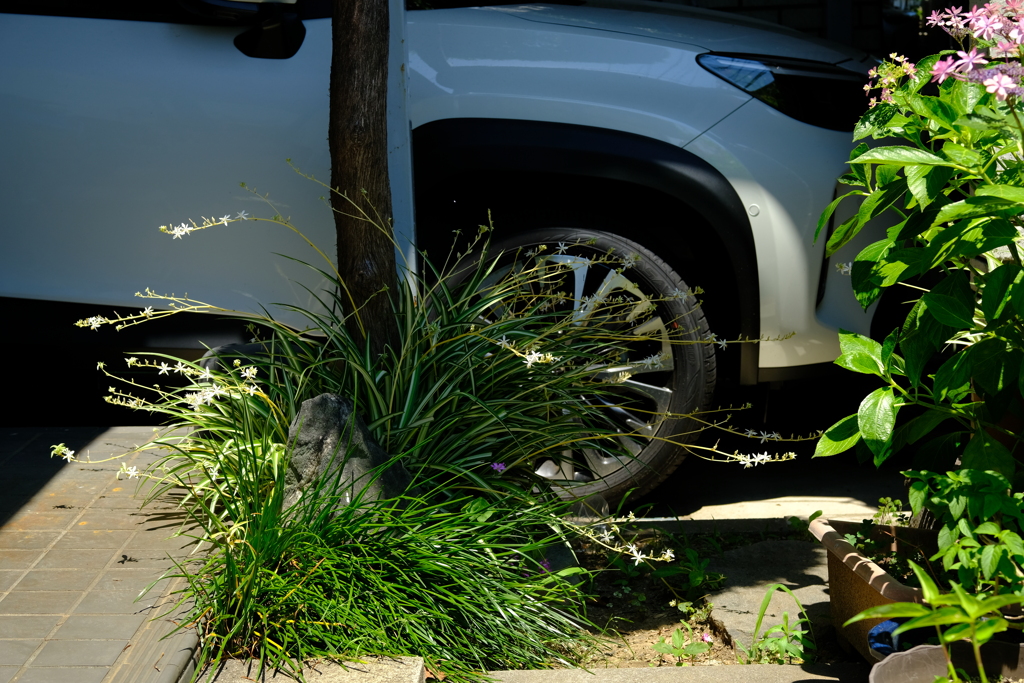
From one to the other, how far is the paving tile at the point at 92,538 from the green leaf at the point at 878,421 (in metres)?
2.02

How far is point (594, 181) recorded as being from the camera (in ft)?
11.1

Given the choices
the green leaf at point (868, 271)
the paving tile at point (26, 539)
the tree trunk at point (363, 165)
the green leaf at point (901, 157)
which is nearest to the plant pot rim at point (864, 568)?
the green leaf at point (868, 271)

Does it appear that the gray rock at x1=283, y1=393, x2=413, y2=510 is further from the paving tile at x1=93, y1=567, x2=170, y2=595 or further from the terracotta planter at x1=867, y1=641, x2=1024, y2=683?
the terracotta planter at x1=867, y1=641, x2=1024, y2=683

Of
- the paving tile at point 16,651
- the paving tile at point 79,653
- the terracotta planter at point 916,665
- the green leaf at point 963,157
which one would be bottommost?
the paving tile at point 79,653

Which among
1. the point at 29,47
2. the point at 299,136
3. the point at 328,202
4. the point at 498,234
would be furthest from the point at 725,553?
the point at 29,47

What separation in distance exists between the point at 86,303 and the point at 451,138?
150 centimetres

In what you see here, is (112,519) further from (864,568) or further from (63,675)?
(864,568)

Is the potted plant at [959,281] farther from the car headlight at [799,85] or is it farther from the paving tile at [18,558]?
the paving tile at [18,558]

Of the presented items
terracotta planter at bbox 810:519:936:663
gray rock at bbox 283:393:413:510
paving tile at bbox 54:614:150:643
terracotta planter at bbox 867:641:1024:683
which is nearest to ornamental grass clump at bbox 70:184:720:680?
Answer: gray rock at bbox 283:393:413:510

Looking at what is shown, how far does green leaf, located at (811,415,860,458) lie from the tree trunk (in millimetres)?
1407

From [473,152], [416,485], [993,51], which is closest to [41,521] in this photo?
[416,485]

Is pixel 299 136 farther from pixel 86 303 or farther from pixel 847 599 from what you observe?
pixel 847 599

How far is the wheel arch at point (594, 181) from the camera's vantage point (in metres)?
3.27

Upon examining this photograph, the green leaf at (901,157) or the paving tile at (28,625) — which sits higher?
the green leaf at (901,157)
